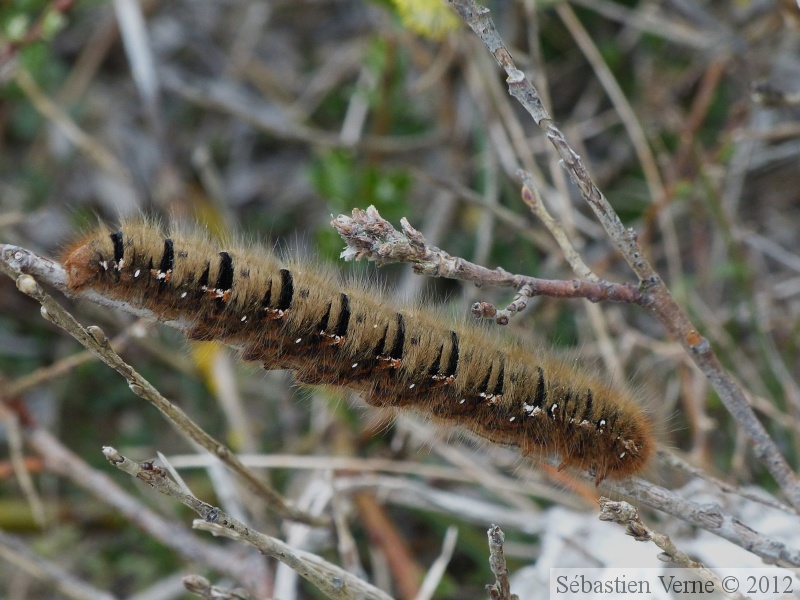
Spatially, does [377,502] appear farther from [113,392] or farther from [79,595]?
[113,392]

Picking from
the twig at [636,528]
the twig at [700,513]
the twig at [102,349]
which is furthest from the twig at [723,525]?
the twig at [102,349]

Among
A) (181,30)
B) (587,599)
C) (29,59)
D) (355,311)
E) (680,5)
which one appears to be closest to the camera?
(355,311)

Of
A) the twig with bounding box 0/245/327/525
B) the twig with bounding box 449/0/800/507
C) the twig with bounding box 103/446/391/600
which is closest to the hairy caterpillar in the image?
→ the twig with bounding box 0/245/327/525

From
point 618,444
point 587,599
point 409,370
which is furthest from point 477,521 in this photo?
point 409,370

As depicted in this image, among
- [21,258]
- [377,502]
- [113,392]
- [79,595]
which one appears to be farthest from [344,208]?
[21,258]

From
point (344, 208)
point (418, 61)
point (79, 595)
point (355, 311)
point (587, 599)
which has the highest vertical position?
point (418, 61)

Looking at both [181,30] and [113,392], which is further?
[181,30]

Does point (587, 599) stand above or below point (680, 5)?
below

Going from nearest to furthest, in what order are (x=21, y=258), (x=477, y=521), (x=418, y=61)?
(x=21, y=258), (x=477, y=521), (x=418, y=61)

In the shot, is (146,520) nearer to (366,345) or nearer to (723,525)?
(366,345)
